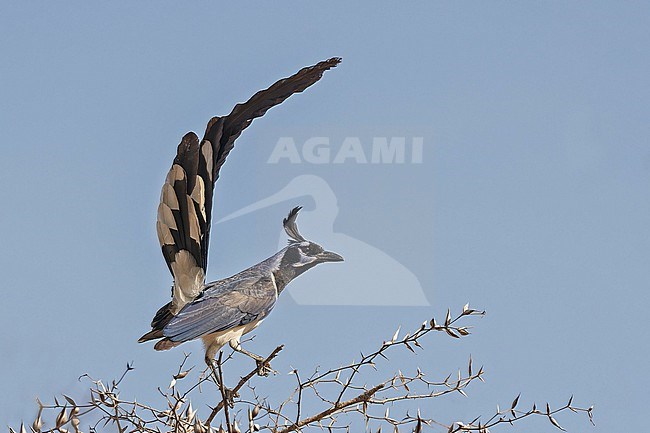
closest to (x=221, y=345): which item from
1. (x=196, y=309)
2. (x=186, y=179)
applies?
(x=196, y=309)

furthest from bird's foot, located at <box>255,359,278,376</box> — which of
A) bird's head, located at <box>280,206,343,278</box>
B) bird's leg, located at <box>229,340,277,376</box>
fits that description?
bird's head, located at <box>280,206,343,278</box>

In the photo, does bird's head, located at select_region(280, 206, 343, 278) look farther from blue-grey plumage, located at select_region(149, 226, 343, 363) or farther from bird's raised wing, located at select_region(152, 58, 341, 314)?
bird's raised wing, located at select_region(152, 58, 341, 314)

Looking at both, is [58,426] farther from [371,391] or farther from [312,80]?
[312,80]

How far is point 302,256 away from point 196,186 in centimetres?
18

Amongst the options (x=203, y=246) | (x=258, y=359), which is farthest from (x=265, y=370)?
(x=203, y=246)

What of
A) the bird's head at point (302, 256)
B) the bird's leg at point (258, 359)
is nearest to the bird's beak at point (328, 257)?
the bird's head at point (302, 256)

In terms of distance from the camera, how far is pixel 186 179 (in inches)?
36.5

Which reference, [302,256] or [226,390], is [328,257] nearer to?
[302,256]

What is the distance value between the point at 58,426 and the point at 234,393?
162 mm

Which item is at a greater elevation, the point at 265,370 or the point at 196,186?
the point at 196,186

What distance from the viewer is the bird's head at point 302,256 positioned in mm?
1056

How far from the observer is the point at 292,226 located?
3.54 ft

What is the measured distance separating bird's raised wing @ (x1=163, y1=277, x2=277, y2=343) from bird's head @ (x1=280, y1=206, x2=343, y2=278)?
0.03 metres

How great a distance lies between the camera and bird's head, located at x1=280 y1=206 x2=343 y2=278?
1056 millimetres
